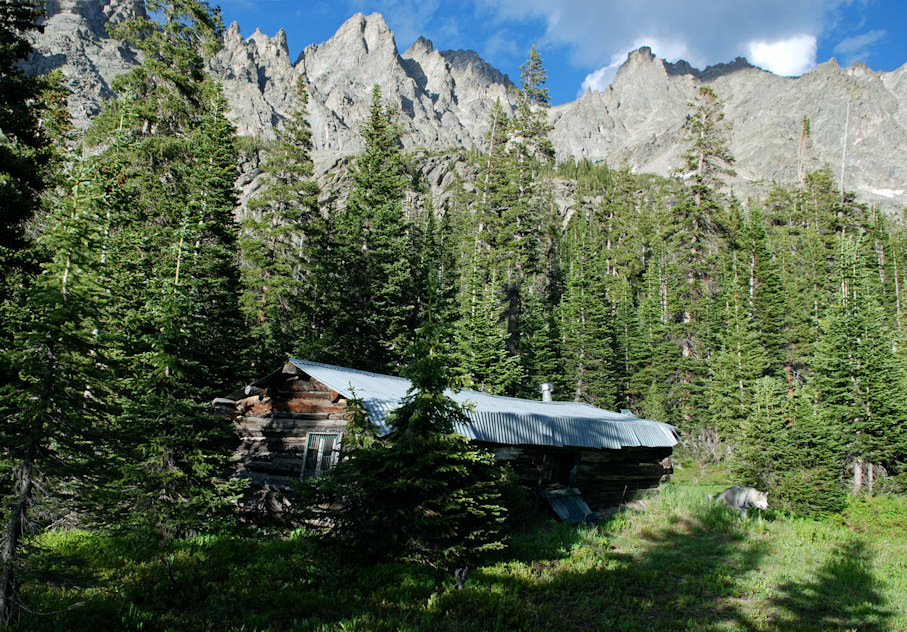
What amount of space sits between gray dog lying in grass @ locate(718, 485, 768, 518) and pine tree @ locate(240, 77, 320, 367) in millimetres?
20530

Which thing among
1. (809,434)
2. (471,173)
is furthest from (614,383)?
(471,173)

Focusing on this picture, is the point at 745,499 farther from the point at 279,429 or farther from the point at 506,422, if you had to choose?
the point at 279,429

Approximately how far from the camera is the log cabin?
538 inches

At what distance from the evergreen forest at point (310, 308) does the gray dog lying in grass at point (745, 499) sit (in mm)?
527

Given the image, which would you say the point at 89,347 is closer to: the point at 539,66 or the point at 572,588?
the point at 572,588

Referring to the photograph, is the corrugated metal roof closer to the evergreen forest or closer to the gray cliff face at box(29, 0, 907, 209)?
the evergreen forest

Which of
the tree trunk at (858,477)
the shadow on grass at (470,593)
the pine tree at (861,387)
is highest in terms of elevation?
the pine tree at (861,387)

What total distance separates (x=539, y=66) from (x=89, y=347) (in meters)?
36.0

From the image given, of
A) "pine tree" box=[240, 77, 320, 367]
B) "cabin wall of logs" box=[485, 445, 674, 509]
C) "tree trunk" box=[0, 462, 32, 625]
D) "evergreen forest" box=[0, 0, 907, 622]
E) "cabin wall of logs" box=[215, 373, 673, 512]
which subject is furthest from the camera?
"pine tree" box=[240, 77, 320, 367]

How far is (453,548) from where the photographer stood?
852 cm

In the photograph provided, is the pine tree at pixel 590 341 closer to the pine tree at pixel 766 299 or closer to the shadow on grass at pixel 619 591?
the pine tree at pixel 766 299

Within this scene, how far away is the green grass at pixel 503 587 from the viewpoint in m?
7.02

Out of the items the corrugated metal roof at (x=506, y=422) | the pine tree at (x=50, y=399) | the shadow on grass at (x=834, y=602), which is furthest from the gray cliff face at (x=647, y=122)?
the shadow on grass at (x=834, y=602)

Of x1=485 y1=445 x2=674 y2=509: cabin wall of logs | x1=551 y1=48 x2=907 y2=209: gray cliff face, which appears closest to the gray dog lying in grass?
x1=485 y1=445 x2=674 y2=509: cabin wall of logs
